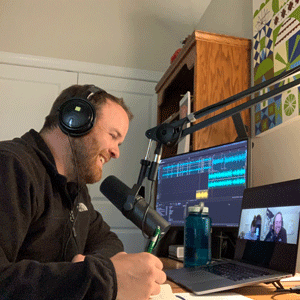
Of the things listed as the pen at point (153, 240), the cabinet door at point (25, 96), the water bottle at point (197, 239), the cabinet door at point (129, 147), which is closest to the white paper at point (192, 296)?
the pen at point (153, 240)

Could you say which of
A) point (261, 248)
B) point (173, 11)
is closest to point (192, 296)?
point (261, 248)

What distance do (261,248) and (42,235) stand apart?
58 centimetres

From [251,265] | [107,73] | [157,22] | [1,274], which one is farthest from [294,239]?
[157,22]

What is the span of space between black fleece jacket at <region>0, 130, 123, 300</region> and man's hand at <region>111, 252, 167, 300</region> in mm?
17

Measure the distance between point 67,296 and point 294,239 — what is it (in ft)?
1.78

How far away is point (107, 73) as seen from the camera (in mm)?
2730

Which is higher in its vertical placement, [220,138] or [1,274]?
[220,138]

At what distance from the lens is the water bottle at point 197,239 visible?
42.8 inches

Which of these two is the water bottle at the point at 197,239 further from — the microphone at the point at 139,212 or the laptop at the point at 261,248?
the microphone at the point at 139,212

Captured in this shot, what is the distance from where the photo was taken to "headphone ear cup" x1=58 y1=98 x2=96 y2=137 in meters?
0.91

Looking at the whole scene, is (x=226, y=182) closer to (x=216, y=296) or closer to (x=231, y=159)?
(x=231, y=159)

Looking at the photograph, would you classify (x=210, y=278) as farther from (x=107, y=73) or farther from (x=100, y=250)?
(x=107, y=73)

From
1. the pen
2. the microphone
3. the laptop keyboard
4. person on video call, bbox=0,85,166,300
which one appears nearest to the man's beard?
person on video call, bbox=0,85,166,300

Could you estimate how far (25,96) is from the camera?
261cm
